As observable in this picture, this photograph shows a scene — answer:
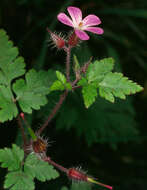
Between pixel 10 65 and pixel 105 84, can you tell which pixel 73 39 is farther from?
pixel 10 65

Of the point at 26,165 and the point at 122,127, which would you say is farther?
the point at 122,127

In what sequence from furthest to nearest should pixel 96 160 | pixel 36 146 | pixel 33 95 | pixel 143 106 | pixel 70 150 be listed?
pixel 143 106 < pixel 96 160 < pixel 70 150 < pixel 33 95 < pixel 36 146

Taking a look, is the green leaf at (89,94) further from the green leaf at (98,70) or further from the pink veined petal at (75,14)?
the pink veined petal at (75,14)

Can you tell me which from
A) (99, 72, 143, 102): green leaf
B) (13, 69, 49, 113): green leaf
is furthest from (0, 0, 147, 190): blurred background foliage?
(99, 72, 143, 102): green leaf

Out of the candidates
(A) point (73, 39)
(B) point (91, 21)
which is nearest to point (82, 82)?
(A) point (73, 39)

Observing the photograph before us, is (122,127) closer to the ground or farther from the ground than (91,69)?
closer to the ground

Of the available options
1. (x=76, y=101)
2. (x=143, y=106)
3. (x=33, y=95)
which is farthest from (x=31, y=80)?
(x=143, y=106)

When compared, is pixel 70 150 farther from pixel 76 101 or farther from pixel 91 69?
pixel 91 69
